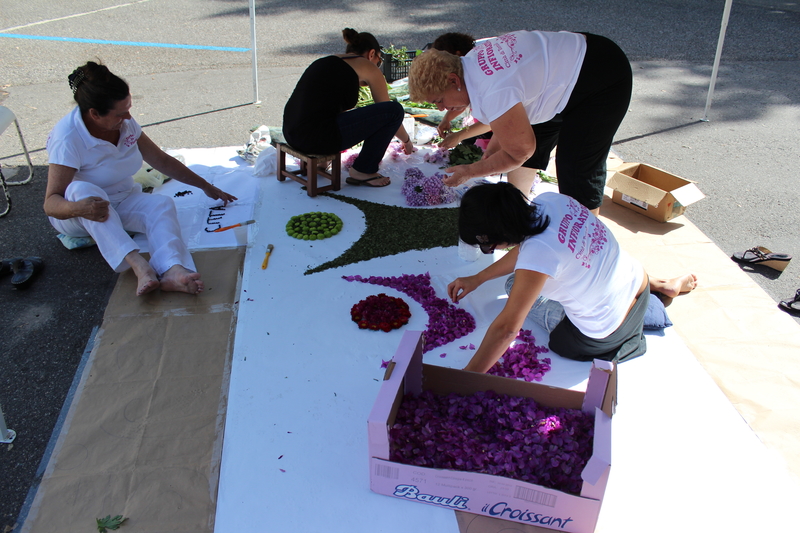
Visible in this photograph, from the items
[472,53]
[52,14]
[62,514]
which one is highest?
[472,53]

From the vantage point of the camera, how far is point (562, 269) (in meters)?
1.72

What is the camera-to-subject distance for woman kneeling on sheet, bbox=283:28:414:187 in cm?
335

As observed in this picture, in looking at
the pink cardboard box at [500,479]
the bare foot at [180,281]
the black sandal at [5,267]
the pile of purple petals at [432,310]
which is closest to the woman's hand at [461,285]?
the pile of purple petals at [432,310]

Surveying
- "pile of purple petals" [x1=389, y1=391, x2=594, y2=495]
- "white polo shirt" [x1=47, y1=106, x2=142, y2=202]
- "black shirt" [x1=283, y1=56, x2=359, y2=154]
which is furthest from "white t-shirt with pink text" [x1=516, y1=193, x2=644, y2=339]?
"white polo shirt" [x1=47, y1=106, x2=142, y2=202]

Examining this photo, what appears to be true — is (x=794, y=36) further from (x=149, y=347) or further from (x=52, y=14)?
(x=52, y=14)

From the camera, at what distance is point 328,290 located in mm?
2697

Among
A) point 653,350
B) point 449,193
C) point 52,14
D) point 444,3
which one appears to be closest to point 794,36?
point 444,3

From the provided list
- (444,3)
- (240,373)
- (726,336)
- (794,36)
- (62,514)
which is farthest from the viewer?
(444,3)

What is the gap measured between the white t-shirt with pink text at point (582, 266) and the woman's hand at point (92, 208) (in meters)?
2.01

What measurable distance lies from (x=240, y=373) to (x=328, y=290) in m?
0.65

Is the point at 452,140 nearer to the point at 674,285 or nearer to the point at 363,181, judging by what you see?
the point at 363,181

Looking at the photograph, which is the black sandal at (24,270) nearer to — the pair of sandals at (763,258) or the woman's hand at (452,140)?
the woman's hand at (452,140)

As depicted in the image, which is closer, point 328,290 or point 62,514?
point 62,514

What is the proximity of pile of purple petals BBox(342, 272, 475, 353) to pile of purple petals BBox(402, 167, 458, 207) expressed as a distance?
0.84m
